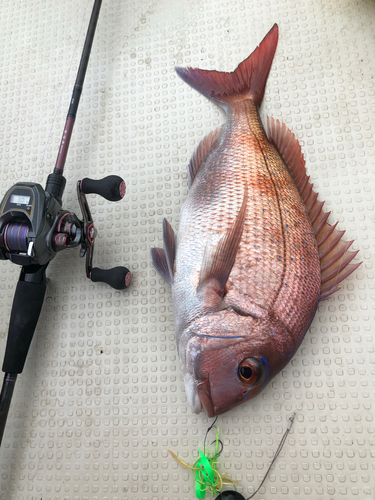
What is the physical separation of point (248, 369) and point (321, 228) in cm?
47

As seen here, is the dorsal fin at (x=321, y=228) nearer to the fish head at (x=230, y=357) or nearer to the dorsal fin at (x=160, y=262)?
the fish head at (x=230, y=357)

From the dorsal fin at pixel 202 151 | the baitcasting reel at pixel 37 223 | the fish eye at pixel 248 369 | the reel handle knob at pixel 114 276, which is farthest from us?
the dorsal fin at pixel 202 151

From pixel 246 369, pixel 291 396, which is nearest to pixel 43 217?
pixel 246 369

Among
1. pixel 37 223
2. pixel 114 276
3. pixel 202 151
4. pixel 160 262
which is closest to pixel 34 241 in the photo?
pixel 37 223

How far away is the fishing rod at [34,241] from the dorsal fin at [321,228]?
0.54m

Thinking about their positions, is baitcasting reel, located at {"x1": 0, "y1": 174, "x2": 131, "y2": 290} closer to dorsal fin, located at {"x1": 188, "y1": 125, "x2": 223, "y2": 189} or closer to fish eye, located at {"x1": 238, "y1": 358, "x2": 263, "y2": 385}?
dorsal fin, located at {"x1": 188, "y1": 125, "x2": 223, "y2": 189}

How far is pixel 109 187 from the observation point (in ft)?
3.14

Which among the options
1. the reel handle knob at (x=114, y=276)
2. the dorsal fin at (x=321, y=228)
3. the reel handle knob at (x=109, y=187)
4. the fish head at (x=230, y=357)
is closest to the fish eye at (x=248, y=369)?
the fish head at (x=230, y=357)

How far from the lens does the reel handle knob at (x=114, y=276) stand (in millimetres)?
1031

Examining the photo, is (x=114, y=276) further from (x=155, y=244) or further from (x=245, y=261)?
(x=245, y=261)

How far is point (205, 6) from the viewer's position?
137 centimetres

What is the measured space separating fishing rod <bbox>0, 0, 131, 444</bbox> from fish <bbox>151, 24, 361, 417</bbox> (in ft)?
0.68

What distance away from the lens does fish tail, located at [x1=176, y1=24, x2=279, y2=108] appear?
119 cm

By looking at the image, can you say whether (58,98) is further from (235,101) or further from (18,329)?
(18,329)
